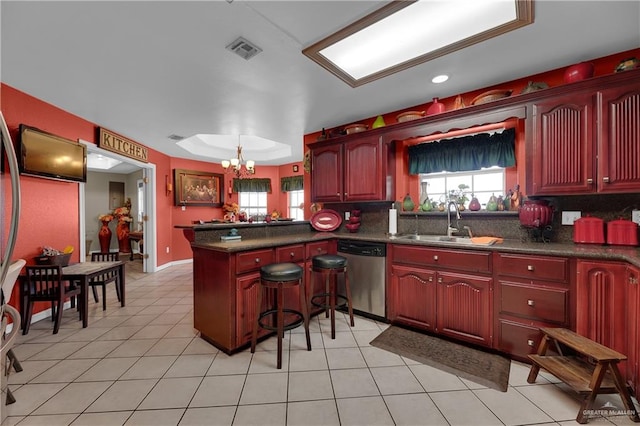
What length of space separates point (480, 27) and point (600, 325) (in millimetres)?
2212

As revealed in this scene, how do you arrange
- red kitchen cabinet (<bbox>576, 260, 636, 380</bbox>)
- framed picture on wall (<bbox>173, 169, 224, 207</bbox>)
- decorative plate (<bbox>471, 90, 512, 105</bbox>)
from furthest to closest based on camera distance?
framed picture on wall (<bbox>173, 169, 224, 207</bbox>) → decorative plate (<bbox>471, 90, 512, 105</bbox>) → red kitchen cabinet (<bbox>576, 260, 636, 380</bbox>)

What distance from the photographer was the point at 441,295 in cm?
234

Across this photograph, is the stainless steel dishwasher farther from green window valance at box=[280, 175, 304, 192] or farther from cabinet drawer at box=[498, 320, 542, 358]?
green window valance at box=[280, 175, 304, 192]

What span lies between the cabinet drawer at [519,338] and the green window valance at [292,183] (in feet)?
18.0

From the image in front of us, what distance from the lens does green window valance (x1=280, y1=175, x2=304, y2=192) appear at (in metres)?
6.88

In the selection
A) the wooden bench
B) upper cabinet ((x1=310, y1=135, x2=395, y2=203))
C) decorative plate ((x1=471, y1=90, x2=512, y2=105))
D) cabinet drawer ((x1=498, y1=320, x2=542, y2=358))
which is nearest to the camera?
the wooden bench

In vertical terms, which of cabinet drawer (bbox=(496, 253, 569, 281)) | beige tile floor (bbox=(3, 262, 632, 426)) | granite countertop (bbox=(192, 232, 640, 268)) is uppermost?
granite countertop (bbox=(192, 232, 640, 268))

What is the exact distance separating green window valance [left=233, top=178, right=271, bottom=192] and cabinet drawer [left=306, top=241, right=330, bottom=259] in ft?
15.3

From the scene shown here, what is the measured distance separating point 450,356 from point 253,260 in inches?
71.6

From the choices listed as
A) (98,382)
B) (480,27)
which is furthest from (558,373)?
(98,382)

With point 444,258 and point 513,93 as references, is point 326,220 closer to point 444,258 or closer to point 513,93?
point 444,258

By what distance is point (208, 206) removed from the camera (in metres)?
6.41

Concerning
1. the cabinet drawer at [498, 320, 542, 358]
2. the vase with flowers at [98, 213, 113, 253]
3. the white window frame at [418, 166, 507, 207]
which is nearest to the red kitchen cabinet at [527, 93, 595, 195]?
the white window frame at [418, 166, 507, 207]

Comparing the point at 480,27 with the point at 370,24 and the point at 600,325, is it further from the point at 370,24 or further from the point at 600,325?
the point at 600,325
